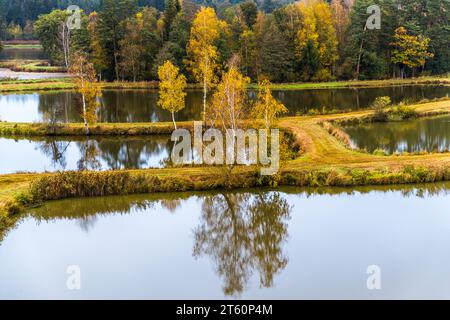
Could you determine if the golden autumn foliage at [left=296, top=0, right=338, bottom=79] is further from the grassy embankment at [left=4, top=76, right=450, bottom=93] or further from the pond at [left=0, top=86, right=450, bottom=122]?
the pond at [left=0, top=86, right=450, bottom=122]

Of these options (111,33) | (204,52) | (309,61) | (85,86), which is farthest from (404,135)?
(111,33)

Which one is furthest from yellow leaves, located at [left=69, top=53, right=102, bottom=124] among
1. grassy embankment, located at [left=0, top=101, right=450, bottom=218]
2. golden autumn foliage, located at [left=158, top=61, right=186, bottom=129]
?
grassy embankment, located at [left=0, top=101, right=450, bottom=218]

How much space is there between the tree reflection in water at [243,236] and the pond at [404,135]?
486 inches

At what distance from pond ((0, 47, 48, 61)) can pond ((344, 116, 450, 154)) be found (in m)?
71.8

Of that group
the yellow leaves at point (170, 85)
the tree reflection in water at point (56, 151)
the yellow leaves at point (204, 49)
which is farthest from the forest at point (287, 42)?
the tree reflection in water at point (56, 151)

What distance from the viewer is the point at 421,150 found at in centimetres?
3588

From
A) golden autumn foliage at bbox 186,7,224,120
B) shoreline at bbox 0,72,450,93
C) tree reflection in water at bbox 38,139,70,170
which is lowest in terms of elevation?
tree reflection in water at bbox 38,139,70,170

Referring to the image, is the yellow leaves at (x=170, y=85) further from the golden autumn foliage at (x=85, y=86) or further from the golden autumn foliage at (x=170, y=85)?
the golden autumn foliage at (x=85, y=86)

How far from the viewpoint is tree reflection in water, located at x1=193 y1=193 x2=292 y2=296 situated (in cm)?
1964

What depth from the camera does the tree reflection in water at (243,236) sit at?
1964 cm
